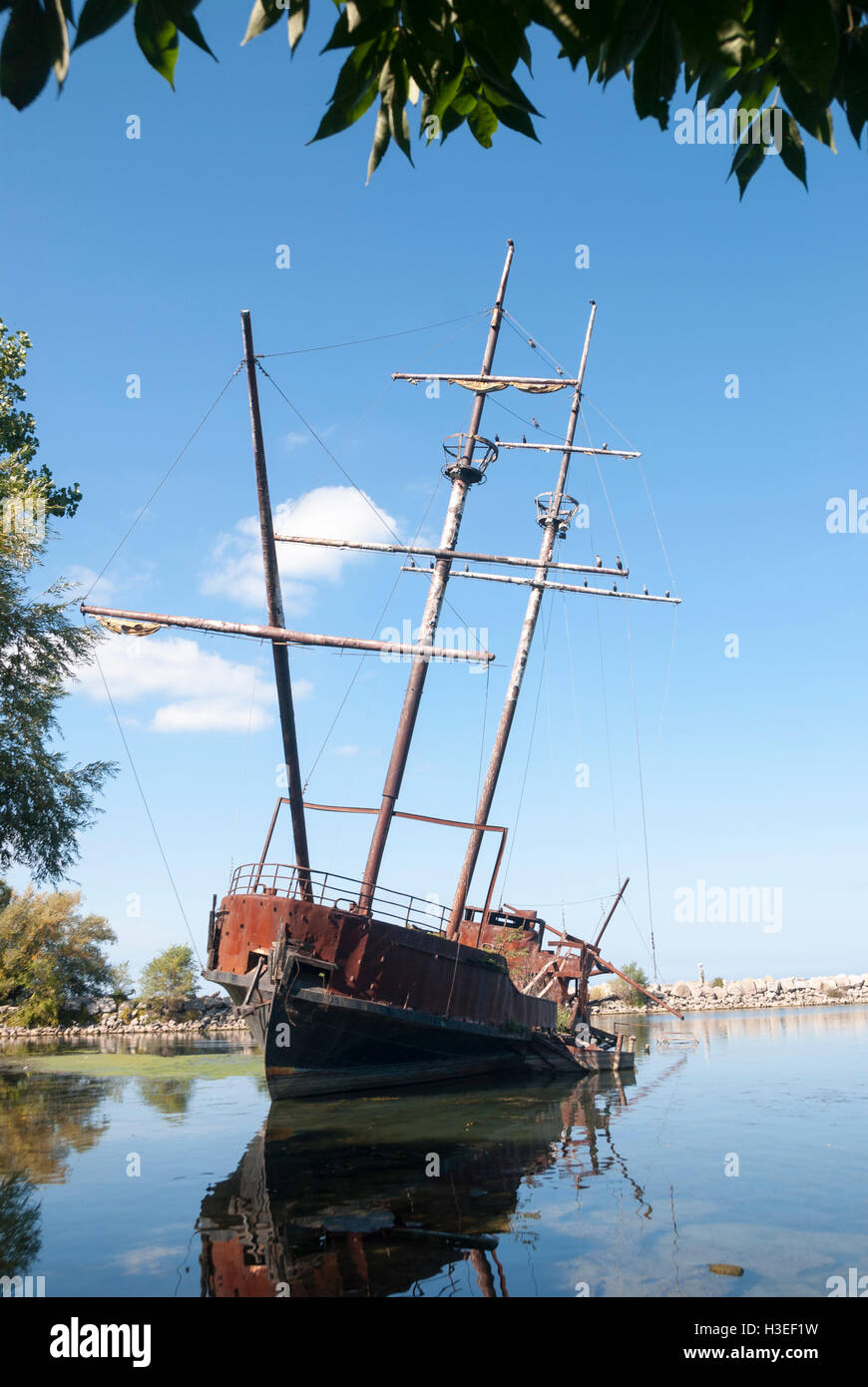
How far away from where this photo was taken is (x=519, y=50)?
201 centimetres

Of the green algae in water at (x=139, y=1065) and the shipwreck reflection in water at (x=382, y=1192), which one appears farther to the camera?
the green algae in water at (x=139, y=1065)

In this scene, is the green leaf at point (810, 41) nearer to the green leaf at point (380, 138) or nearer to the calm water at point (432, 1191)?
the green leaf at point (380, 138)

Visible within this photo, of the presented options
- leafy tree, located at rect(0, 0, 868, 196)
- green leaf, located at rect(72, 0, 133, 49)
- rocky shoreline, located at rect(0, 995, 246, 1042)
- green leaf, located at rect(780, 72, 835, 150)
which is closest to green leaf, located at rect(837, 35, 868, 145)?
leafy tree, located at rect(0, 0, 868, 196)

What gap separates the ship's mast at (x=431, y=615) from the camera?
21578 mm

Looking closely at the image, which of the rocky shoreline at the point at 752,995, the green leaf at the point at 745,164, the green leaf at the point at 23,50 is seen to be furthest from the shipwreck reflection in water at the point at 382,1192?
the rocky shoreline at the point at 752,995

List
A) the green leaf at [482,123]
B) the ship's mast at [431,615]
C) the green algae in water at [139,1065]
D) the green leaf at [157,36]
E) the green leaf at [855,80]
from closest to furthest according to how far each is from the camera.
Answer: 1. the green leaf at [157,36]
2. the green leaf at [855,80]
3. the green leaf at [482,123]
4. the ship's mast at [431,615]
5. the green algae in water at [139,1065]

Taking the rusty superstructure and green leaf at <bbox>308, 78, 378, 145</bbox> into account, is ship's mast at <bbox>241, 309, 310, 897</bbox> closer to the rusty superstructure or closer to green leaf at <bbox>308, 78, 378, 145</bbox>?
the rusty superstructure

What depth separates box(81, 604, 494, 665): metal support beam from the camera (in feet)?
59.6

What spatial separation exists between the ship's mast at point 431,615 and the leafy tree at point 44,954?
82.5 feet
